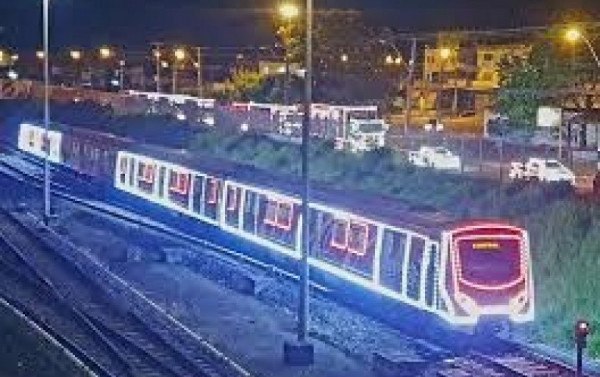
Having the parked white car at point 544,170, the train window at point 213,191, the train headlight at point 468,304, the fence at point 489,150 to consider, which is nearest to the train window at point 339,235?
the train headlight at point 468,304

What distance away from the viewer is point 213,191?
3556 centimetres

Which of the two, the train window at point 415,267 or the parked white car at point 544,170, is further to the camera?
the parked white car at point 544,170

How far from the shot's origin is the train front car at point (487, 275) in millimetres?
22531

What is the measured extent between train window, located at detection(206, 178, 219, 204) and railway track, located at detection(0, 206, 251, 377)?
177 inches

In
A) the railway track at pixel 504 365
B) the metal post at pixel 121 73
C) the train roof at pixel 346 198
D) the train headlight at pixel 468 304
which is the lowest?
the railway track at pixel 504 365

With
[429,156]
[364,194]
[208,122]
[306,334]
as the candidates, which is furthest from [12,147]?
[306,334]

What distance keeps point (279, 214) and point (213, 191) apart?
17.6 ft

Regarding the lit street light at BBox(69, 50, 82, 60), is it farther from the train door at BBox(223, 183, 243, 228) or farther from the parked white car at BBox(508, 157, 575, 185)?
the train door at BBox(223, 183, 243, 228)

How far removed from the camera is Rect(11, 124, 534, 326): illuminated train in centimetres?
2272

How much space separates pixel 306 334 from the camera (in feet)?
74.0

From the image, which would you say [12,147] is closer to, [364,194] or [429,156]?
[429,156]

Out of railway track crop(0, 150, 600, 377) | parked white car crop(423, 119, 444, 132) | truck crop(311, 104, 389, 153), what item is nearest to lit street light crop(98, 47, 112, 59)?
parked white car crop(423, 119, 444, 132)

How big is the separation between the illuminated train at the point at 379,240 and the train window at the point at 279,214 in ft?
0.08

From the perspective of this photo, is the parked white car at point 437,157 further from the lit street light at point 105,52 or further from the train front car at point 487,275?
the lit street light at point 105,52
